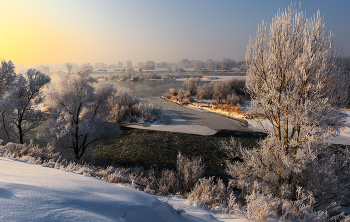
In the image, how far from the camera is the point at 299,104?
16.4 feet

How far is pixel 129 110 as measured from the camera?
1805cm

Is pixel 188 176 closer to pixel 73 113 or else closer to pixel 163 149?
pixel 163 149

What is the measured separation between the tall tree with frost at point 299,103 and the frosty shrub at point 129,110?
1228 cm

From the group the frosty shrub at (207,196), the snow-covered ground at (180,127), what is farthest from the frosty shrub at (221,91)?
the frosty shrub at (207,196)

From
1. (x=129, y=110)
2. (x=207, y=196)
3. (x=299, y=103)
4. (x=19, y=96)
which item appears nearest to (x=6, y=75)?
(x=19, y=96)

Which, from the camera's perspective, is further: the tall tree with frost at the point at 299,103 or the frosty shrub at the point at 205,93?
the frosty shrub at the point at 205,93

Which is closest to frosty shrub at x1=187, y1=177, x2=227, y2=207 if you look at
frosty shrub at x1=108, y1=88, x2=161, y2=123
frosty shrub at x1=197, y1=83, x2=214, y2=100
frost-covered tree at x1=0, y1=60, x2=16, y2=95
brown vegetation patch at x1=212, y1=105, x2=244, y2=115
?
frost-covered tree at x1=0, y1=60, x2=16, y2=95

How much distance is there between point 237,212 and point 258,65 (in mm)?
3840

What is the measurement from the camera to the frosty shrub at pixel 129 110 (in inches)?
667

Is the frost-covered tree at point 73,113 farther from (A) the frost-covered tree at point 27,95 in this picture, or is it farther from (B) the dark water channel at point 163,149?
(A) the frost-covered tree at point 27,95

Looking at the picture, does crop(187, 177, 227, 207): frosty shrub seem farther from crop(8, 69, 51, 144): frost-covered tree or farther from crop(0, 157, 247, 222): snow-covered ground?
crop(8, 69, 51, 144): frost-covered tree

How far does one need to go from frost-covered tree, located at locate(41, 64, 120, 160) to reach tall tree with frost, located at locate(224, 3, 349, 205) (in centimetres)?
666

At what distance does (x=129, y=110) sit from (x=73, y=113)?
31.0ft

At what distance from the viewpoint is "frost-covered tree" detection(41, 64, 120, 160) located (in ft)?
26.8
